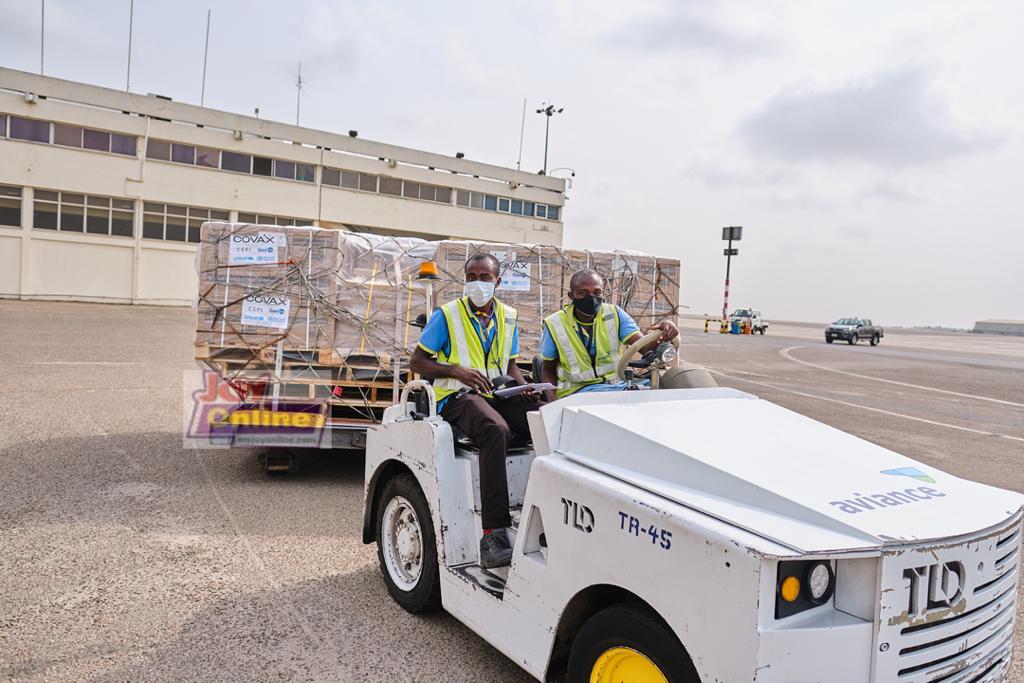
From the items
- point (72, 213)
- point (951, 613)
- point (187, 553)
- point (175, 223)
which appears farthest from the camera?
point (175, 223)

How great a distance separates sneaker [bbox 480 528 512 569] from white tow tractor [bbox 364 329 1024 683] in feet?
0.20

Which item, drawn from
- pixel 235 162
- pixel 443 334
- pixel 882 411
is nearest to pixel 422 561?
pixel 443 334

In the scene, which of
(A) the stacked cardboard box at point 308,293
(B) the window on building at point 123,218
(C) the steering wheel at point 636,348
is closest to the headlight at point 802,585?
(C) the steering wheel at point 636,348

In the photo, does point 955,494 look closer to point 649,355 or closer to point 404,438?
point 649,355

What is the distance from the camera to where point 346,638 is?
3.70 m

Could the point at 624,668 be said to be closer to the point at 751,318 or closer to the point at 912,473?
the point at 912,473

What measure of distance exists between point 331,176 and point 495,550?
39.0 m

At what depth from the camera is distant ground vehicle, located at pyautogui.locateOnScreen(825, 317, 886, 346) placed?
136 ft

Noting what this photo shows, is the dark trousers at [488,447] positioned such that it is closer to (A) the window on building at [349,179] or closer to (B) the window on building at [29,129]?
(B) the window on building at [29,129]

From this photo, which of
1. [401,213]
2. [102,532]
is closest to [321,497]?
[102,532]

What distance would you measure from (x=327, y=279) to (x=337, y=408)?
→ 128 cm

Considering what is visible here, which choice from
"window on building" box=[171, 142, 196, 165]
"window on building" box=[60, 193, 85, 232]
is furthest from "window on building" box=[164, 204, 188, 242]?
"window on building" box=[60, 193, 85, 232]

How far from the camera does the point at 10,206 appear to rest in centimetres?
3170

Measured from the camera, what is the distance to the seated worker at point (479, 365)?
11.6ft
